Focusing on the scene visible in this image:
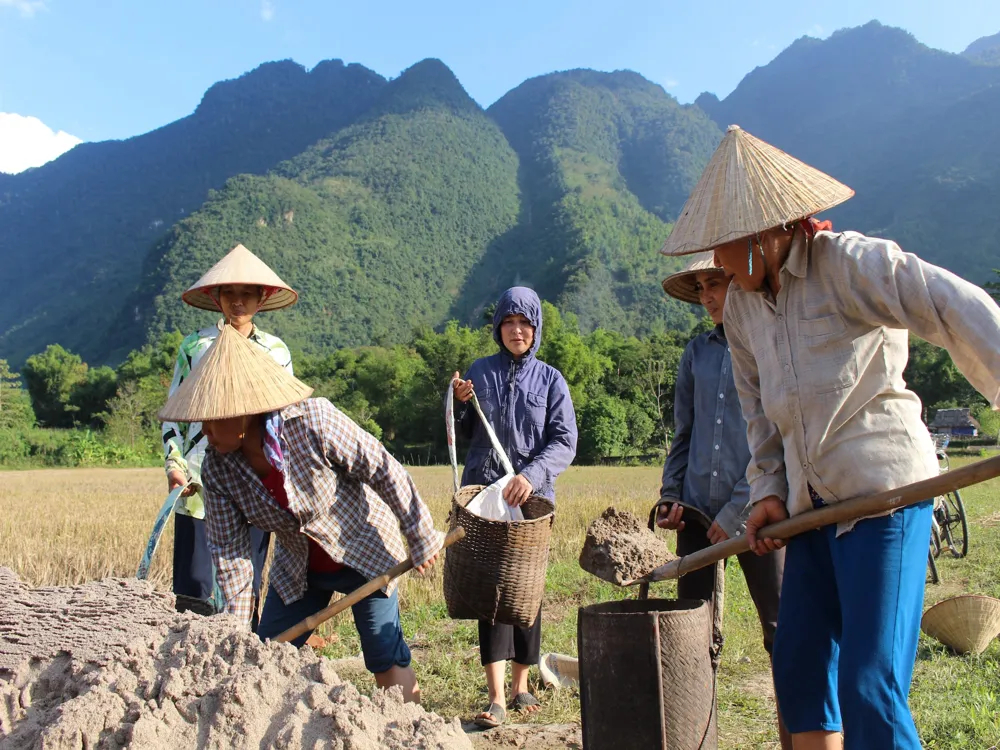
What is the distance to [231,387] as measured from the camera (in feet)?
9.54

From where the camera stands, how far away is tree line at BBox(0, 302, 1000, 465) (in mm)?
37344

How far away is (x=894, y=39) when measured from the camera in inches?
6668

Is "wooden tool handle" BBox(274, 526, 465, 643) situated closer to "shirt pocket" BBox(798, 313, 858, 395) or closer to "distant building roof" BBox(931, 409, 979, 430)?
"shirt pocket" BBox(798, 313, 858, 395)

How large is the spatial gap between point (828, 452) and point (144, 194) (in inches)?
6825

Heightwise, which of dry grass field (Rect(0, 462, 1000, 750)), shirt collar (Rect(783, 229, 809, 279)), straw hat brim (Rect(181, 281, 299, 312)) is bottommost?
dry grass field (Rect(0, 462, 1000, 750))

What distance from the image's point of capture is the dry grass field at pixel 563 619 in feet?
12.3

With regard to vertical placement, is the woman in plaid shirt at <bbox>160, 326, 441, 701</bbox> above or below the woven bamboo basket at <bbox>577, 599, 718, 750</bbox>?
above

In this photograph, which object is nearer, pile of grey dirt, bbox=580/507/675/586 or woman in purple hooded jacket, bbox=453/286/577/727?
pile of grey dirt, bbox=580/507/675/586

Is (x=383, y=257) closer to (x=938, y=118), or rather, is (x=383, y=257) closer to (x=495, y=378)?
(x=938, y=118)

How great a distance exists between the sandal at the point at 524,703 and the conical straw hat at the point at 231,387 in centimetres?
200

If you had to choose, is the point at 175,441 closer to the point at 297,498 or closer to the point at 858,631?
the point at 297,498

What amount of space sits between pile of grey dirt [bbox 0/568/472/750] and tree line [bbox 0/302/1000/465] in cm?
3375

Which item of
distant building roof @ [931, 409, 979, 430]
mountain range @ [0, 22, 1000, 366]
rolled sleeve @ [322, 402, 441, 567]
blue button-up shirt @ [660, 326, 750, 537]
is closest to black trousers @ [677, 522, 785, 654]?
blue button-up shirt @ [660, 326, 750, 537]

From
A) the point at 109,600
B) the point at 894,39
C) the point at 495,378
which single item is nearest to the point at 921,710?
the point at 495,378
